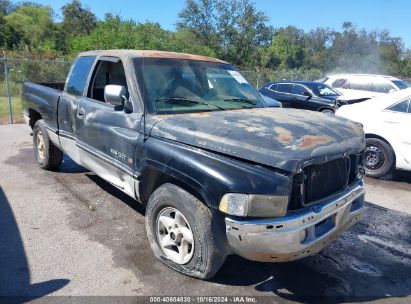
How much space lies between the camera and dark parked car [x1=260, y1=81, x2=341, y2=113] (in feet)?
42.4

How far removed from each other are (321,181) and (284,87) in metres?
11.5

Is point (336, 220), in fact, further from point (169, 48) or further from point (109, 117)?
point (169, 48)

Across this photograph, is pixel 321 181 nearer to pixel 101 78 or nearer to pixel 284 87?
pixel 101 78

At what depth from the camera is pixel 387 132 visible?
6574mm

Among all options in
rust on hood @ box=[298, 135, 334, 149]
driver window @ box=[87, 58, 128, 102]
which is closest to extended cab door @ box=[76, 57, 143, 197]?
driver window @ box=[87, 58, 128, 102]

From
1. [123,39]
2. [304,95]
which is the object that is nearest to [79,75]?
[304,95]

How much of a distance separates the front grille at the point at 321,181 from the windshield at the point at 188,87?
1364mm

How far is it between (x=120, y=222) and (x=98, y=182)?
1.65 m

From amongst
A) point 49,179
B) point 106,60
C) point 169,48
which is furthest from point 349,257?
point 169,48

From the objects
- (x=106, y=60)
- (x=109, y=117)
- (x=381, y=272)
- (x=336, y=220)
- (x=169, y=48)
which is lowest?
(x=381, y=272)

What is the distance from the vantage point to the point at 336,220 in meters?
3.27

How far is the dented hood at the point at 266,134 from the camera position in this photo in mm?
2965

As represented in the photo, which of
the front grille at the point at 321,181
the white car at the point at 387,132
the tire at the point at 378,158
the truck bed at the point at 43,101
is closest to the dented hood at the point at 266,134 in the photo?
the front grille at the point at 321,181

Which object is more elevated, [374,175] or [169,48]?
[169,48]
